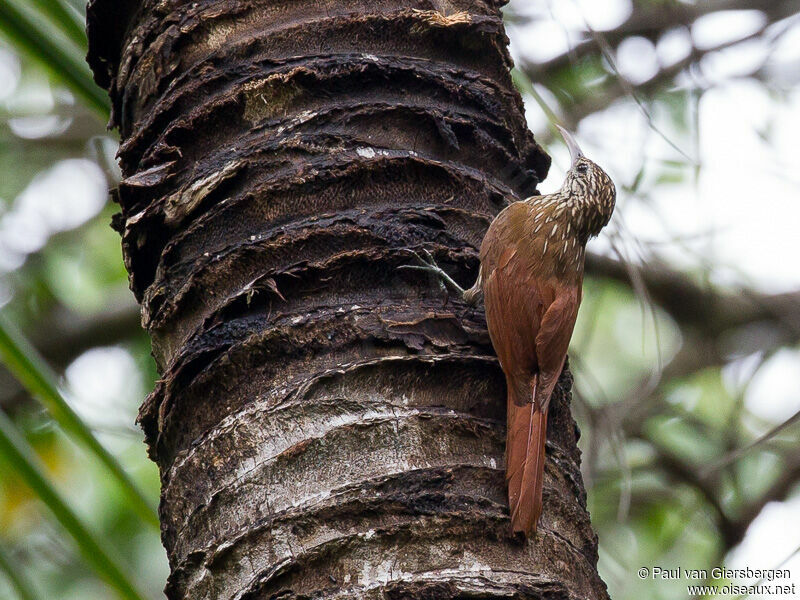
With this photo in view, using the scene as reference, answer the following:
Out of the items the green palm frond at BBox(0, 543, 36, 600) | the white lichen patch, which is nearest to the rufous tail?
the white lichen patch

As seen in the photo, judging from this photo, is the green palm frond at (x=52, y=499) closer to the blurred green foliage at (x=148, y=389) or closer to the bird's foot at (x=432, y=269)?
the bird's foot at (x=432, y=269)

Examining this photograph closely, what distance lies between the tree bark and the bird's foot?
0.07ft

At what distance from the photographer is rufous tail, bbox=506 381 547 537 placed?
62.1 inches

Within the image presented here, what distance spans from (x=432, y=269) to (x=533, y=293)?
98 centimetres

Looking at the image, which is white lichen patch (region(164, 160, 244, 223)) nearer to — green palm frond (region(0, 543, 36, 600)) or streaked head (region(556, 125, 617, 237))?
green palm frond (region(0, 543, 36, 600))

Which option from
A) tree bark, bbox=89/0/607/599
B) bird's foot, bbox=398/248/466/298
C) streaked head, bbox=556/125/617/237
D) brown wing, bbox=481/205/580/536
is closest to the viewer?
tree bark, bbox=89/0/607/599

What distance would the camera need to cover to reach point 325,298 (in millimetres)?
1720

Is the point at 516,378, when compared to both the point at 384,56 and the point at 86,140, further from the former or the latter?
the point at 86,140

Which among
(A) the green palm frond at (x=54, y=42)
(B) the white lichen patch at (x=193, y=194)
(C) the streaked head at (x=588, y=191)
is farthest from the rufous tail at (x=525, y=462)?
(C) the streaked head at (x=588, y=191)

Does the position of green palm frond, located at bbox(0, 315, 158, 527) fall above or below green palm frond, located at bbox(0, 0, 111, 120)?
below

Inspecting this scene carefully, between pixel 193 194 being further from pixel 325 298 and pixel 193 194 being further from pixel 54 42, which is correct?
pixel 54 42

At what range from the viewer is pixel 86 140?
538 cm

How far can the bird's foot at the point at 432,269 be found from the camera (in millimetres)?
1790

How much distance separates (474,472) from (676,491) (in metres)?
3.51
